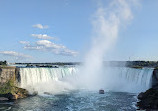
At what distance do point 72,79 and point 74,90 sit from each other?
9504mm

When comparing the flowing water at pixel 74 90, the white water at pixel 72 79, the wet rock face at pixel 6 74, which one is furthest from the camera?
the white water at pixel 72 79

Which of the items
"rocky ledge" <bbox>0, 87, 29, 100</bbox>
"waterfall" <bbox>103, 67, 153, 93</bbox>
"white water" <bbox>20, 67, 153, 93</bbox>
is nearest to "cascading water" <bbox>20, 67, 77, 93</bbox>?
"white water" <bbox>20, 67, 153, 93</bbox>

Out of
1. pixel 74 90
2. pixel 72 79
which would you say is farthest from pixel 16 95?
pixel 72 79

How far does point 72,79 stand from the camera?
48.4 meters

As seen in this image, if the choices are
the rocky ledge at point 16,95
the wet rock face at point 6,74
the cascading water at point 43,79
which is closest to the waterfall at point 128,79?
the cascading water at point 43,79

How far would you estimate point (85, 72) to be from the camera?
173 ft

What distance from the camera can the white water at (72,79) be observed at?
119 feet

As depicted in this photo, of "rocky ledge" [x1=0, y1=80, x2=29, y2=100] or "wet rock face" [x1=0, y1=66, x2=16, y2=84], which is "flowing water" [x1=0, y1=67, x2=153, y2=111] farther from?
"wet rock face" [x1=0, y1=66, x2=16, y2=84]

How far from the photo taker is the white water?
36.2 metres

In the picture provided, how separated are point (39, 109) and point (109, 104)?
9756 mm

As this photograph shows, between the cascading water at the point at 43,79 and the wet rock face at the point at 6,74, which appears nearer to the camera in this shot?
the wet rock face at the point at 6,74

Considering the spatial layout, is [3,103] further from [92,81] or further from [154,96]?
[92,81]

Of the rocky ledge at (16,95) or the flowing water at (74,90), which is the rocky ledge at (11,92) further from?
the flowing water at (74,90)

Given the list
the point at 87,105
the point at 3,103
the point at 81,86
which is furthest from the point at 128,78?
the point at 3,103
